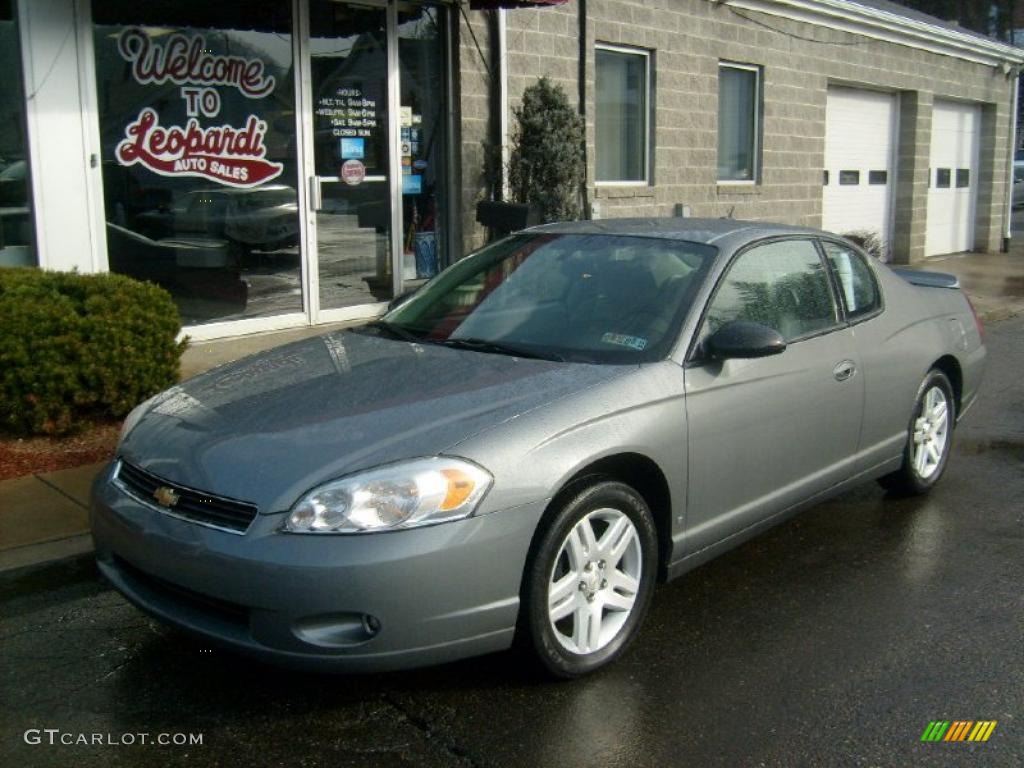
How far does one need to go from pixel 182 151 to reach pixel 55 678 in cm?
604

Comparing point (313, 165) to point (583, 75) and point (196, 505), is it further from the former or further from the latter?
point (196, 505)

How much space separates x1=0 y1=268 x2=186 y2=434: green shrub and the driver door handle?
156 inches

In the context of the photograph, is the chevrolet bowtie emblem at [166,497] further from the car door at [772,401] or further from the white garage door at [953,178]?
the white garage door at [953,178]

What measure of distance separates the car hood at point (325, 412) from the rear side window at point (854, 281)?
1.77 metres

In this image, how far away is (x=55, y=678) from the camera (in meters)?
3.90

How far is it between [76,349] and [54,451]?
23.7 inches

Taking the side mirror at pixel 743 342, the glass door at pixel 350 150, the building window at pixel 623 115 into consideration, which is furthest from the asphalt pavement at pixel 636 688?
the building window at pixel 623 115

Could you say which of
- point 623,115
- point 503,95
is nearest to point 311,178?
point 503,95

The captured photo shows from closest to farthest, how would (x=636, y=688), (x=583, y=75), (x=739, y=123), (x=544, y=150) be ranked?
(x=636, y=688), (x=544, y=150), (x=583, y=75), (x=739, y=123)

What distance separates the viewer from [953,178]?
811 inches

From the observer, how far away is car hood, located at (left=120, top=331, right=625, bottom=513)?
347 centimetres

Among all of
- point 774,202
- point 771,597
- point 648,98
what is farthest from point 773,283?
point 774,202

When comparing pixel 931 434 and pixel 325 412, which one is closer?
pixel 325 412

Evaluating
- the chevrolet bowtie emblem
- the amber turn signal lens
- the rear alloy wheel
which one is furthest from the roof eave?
the chevrolet bowtie emblem
